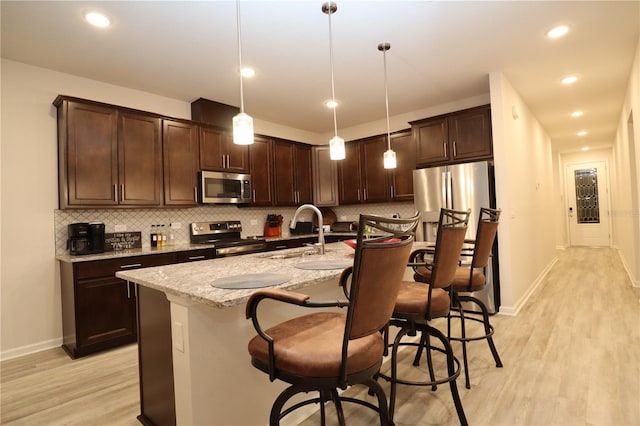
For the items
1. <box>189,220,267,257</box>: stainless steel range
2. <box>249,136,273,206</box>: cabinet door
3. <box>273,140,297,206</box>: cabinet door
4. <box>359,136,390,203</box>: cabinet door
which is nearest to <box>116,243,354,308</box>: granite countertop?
<box>189,220,267,257</box>: stainless steel range

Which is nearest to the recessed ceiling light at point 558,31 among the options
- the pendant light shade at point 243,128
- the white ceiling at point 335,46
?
the white ceiling at point 335,46

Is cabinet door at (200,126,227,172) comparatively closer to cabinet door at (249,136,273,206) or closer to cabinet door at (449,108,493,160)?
cabinet door at (249,136,273,206)

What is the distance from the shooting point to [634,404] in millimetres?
1860

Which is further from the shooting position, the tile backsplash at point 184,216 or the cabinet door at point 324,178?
the cabinet door at point 324,178

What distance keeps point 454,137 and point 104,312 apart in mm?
4113

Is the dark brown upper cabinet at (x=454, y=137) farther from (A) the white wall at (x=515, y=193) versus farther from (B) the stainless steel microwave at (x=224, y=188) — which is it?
(B) the stainless steel microwave at (x=224, y=188)

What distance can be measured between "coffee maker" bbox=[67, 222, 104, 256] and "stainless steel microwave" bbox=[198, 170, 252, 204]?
3.56ft

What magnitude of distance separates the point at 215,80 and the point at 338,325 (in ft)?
10.2

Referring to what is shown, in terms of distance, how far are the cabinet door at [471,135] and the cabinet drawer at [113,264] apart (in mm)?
3424

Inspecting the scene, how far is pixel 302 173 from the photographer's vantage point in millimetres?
5250

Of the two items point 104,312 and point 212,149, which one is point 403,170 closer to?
point 212,149

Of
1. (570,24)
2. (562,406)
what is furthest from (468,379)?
(570,24)

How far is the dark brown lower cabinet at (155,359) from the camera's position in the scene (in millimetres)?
1552

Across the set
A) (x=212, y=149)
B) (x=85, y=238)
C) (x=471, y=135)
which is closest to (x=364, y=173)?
(x=471, y=135)
